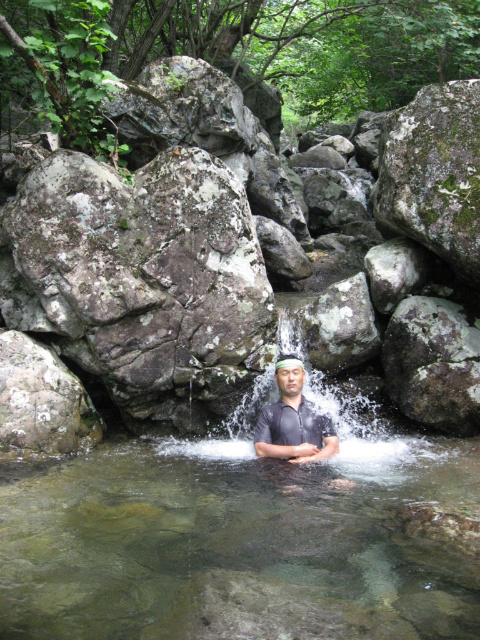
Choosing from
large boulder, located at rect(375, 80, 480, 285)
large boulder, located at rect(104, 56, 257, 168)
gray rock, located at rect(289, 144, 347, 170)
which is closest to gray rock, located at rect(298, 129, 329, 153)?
gray rock, located at rect(289, 144, 347, 170)

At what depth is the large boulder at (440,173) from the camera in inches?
235

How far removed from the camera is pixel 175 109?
7488 mm

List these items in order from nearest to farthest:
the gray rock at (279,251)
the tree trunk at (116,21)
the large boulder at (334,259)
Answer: the tree trunk at (116,21)
the gray rock at (279,251)
the large boulder at (334,259)

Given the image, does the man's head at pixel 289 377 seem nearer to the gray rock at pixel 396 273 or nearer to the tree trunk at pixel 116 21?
the gray rock at pixel 396 273

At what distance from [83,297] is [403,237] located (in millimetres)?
3853

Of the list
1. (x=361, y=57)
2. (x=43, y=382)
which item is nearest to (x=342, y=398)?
(x=43, y=382)

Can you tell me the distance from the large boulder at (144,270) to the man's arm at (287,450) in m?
0.98

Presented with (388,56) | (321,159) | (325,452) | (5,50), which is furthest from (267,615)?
(388,56)

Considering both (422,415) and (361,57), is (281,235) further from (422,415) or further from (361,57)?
(361,57)

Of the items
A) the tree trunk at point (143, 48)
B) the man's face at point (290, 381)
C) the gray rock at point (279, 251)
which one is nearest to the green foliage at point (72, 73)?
the tree trunk at point (143, 48)

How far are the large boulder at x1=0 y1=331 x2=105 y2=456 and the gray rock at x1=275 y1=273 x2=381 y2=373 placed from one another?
2650 mm

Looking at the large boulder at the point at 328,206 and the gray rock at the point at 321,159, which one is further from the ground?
the gray rock at the point at 321,159

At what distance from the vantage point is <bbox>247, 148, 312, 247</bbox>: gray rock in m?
9.11

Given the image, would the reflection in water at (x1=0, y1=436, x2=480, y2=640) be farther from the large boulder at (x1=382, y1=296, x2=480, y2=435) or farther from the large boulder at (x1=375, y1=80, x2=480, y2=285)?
the large boulder at (x1=375, y1=80, x2=480, y2=285)
